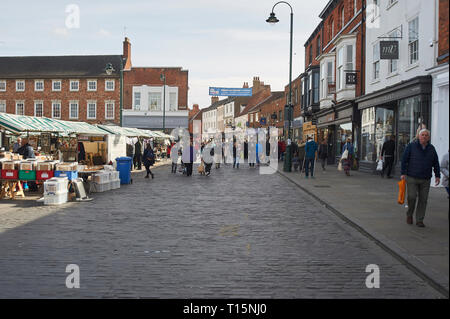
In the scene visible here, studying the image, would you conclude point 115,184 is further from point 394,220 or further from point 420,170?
point 420,170

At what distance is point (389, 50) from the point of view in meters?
19.0

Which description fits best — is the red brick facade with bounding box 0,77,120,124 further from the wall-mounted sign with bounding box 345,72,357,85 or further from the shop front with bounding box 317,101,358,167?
the wall-mounted sign with bounding box 345,72,357,85

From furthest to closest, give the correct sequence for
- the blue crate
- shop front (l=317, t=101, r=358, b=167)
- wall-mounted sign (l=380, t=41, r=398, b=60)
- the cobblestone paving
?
shop front (l=317, t=101, r=358, b=167) < wall-mounted sign (l=380, t=41, r=398, b=60) < the blue crate < the cobblestone paving

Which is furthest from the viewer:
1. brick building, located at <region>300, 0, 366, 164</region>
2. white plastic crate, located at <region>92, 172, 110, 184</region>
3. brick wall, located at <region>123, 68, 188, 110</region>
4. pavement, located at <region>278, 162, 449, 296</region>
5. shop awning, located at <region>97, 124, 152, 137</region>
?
brick wall, located at <region>123, 68, 188, 110</region>

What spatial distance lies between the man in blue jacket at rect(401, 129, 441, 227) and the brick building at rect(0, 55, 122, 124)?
50.2 meters

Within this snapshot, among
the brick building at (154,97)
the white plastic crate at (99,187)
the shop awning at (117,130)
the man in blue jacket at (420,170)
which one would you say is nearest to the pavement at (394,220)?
the man in blue jacket at (420,170)

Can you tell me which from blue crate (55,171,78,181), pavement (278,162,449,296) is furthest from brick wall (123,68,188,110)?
blue crate (55,171,78,181)

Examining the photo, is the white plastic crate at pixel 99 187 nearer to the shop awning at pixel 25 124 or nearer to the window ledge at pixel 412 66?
the shop awning at pixel 25 124

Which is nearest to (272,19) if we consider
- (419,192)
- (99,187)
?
(99,187)

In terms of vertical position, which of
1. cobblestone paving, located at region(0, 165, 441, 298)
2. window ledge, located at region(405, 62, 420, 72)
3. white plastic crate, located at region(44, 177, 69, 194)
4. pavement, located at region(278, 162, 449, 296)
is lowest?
cobblestone paving, located at region(0, 165, 441, 298)

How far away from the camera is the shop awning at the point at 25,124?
15094mm

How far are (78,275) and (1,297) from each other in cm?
91

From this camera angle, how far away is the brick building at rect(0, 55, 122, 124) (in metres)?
56.0

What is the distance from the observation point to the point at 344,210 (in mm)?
10461
